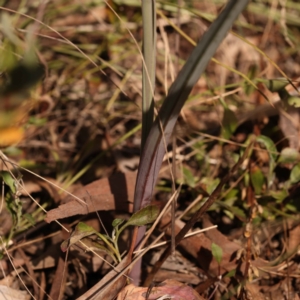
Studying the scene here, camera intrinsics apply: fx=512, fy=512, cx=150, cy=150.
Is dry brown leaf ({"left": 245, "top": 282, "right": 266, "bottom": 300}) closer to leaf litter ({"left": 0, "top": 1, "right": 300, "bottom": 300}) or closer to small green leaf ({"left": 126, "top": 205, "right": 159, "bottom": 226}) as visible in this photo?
leaf litter ({"left": 0, "top": 1, "right": 300, "bottom": 300})

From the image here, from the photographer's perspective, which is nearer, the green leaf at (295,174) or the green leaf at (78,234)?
the green leaf at (78,234)

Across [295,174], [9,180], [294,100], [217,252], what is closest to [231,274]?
[217,252]

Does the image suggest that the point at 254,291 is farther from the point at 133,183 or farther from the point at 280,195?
the point at 133,183

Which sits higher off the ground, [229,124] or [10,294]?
[229,124]

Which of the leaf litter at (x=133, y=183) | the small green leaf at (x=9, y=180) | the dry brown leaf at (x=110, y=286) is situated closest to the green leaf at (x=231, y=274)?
the leaf litter at (x=133, y=183)

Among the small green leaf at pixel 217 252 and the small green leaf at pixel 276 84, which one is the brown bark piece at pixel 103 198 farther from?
the small green leaf at pixel 276 84

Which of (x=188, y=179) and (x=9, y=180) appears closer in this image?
(x=9, y=180)

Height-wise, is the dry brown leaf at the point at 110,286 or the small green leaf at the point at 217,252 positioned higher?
the small green leaf at the point at 217,252

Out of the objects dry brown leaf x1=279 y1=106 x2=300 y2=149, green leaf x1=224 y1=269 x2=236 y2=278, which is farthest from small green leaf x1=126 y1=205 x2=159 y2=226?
dry brown leaf x1=279 y1=106 x2=300 y2=149

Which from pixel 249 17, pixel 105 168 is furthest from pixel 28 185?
pixel 249 17

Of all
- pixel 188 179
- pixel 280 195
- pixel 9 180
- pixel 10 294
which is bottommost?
pixel 10 294
